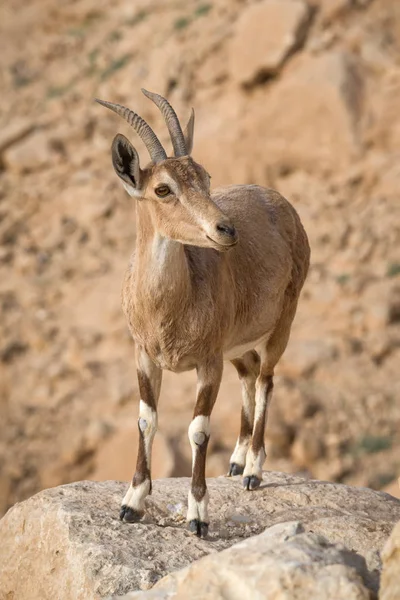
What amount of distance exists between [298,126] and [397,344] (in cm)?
503

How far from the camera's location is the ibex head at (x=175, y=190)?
642 cm

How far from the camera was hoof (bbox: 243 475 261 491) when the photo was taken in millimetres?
8172

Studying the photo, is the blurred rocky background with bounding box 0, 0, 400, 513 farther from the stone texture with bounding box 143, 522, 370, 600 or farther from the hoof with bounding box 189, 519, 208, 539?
the stone texture with bounding box 143, 522, 370, 600

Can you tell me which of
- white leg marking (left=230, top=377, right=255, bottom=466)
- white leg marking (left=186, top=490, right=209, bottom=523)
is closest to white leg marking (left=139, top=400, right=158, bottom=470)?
white leg marking (left=186, top=490, right=209, bottom=523)

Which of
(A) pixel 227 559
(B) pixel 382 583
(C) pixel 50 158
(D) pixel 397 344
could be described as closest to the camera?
(B) pixel 382 583

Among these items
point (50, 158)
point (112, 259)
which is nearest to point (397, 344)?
point (112, 259)

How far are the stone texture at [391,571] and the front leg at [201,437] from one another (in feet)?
8.55

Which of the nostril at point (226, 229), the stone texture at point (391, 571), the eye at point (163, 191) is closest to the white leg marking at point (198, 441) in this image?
the nostril at point (226, 229)

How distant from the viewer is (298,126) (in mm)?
18969

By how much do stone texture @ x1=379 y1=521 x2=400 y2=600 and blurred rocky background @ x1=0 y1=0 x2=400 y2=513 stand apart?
9498 millimetres

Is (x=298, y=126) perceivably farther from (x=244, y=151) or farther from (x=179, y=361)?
(x=179, y=361)

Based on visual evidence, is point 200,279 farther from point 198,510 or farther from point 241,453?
point 241,453

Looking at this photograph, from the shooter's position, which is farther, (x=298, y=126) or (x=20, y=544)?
(x=298, y=126)

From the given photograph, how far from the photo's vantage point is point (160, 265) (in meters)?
6.93
